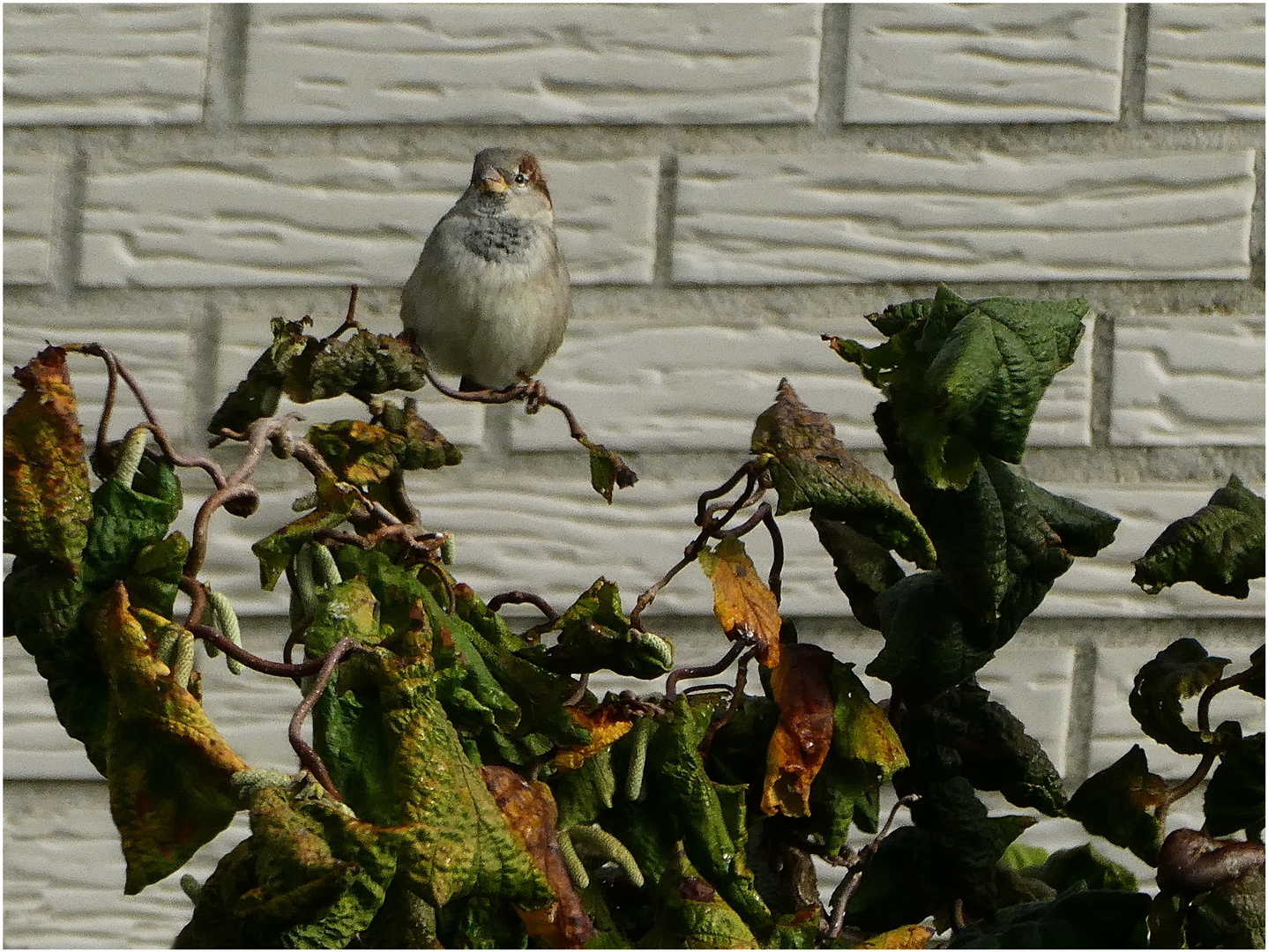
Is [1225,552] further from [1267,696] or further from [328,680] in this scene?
[328,680]

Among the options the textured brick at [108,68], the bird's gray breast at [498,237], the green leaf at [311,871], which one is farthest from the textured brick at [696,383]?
the green leaf at [311,871]

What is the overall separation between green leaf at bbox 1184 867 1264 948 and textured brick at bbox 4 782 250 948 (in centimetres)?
100

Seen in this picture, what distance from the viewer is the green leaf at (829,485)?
0.44 m

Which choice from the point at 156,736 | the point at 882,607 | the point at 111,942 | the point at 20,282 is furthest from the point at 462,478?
the point at 156,736

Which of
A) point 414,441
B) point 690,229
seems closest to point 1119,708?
point 690,229

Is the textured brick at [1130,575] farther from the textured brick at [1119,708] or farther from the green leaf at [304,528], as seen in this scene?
the green leaf at [304,528]

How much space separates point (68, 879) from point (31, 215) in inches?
23.9

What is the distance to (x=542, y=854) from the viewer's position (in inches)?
16.2

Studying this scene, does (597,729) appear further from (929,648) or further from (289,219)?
(289,219)

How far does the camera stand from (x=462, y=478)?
120 cm

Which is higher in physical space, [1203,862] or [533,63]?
[533,63]

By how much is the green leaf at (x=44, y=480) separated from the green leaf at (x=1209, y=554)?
350 mm

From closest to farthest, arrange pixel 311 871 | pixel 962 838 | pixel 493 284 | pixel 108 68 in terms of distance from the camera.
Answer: pixel 311 871 → pixel 962 838 → pixel 493 284 → pixel 108 68

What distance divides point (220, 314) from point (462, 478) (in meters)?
0.26
